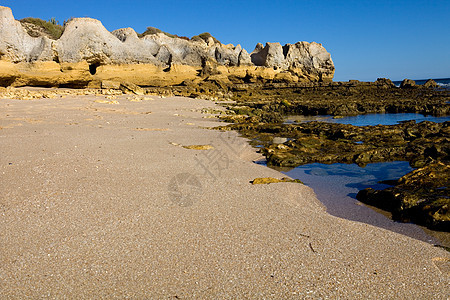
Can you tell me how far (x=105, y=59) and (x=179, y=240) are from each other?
21.5m

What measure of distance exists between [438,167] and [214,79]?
24.1 meters

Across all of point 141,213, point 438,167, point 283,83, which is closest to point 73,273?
point 141,213

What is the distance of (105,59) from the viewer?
21.4 m

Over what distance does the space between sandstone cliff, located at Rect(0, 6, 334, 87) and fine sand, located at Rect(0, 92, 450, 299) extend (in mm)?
15581

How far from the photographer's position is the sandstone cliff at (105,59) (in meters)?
17.3

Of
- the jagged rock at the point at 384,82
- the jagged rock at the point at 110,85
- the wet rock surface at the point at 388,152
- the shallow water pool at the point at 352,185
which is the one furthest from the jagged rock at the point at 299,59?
the shallow water pool at the point at 352,185

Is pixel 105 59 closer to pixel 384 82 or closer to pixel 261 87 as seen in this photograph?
pixel 261 87

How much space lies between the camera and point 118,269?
228cm

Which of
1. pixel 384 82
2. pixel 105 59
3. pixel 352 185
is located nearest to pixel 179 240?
pixel 352 185

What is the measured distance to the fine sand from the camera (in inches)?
83.9

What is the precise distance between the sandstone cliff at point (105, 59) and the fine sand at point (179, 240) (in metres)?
15.6

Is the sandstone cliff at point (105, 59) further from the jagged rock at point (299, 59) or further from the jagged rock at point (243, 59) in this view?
the jagged rock at point (299, 59)

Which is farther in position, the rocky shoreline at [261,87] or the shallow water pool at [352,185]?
the rocky shoreline at [261,87]

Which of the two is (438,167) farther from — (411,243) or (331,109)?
(331,109)
